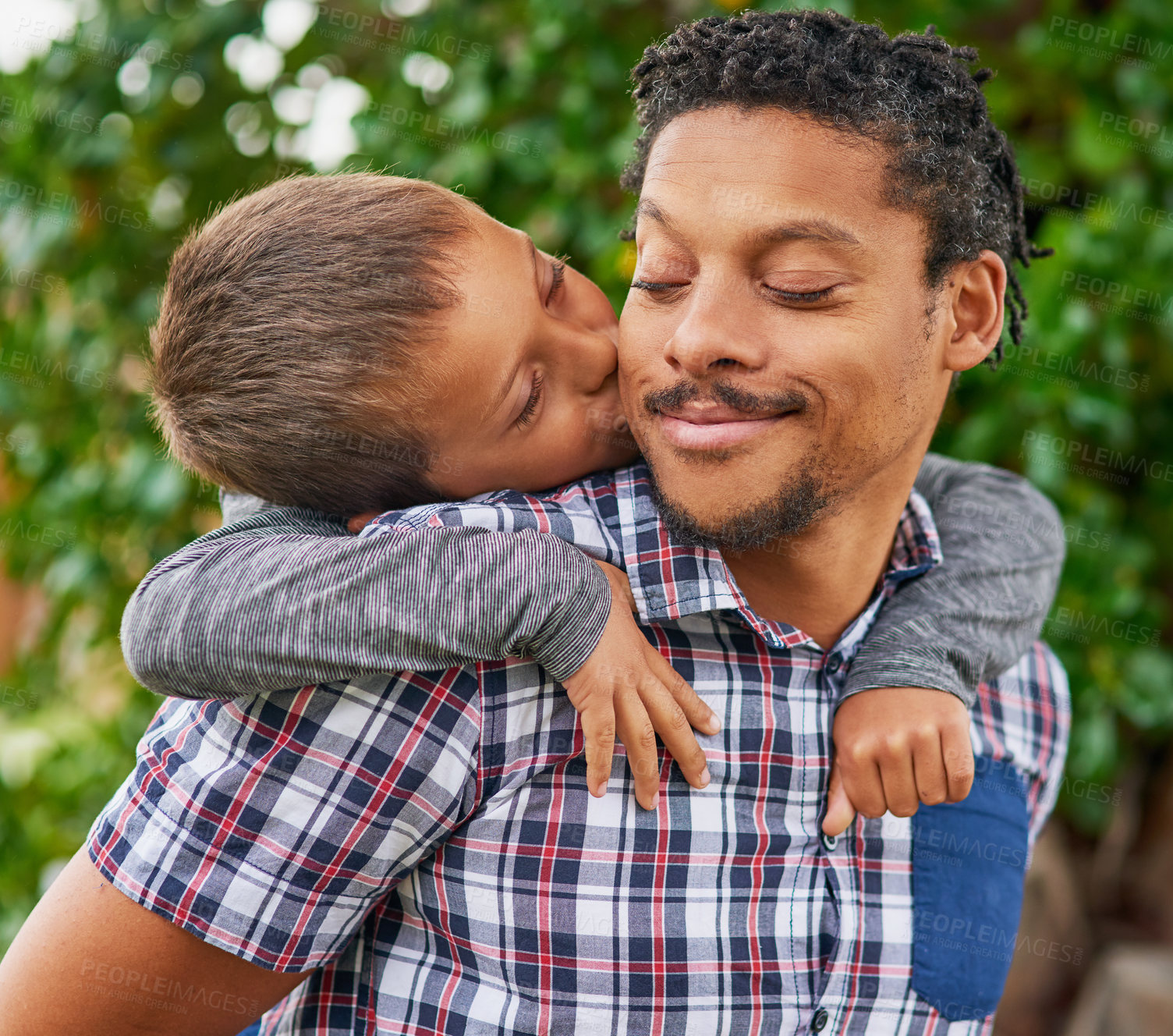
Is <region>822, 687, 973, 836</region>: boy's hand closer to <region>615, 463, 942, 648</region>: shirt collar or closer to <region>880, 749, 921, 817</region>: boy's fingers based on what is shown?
<region>880, 749, 921, 817</region>: boy's fingers

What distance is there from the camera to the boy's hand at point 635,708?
1.08m

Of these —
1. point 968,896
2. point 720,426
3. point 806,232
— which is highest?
point 806,232

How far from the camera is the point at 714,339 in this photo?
116cm

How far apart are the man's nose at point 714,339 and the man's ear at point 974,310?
1.13ft

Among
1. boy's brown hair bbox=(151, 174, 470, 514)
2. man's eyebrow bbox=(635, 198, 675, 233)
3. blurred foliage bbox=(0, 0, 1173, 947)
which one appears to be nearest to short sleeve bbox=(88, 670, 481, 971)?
boy's brown hair bbox=(151, 174, 470, 514)

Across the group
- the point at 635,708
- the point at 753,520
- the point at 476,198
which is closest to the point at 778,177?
the point at 753,520

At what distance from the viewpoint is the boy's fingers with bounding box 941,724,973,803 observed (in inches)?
47.6

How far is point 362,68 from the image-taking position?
248 cm

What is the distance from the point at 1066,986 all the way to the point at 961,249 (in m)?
2.13

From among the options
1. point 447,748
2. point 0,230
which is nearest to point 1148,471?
point 447,748

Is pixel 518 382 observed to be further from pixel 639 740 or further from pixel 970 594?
pixel 970 594

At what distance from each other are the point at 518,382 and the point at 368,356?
0.21 meters

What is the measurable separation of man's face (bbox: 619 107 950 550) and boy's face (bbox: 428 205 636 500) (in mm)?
145

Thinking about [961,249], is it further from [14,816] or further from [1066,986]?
[14,816]
